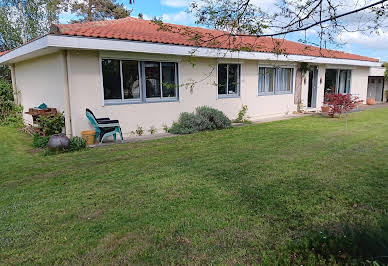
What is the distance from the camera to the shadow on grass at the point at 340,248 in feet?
8.61

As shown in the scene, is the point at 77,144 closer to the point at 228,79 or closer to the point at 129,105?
the point at 129,105

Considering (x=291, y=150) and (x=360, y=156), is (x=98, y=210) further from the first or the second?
(x=360, y=156)

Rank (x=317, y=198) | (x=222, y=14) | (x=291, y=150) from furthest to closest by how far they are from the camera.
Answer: (x=291, y=150) → (x=317, y=198) → (x=222, y=14)

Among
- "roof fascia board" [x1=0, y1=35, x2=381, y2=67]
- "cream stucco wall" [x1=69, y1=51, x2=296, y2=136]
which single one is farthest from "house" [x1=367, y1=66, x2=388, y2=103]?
"roof fascia board" [x1=0, y1=35, x2=381, y2=67]

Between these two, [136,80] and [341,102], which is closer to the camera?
[136,80]

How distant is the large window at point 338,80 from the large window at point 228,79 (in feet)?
28.1

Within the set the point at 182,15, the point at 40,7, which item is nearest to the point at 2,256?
the point at 182,15

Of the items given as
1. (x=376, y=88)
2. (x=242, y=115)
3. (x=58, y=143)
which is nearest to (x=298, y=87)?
(x=242, y=115)

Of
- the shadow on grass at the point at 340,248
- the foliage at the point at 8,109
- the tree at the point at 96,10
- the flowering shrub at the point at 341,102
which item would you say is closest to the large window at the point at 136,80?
the shadow on grass at the point at 340,248

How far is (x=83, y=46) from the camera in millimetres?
8016

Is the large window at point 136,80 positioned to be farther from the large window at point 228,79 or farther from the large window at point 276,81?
the large window at point 276,81

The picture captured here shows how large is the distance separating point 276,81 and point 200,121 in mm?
6242

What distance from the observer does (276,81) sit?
15.0 meters

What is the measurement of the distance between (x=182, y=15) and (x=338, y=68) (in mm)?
17494
